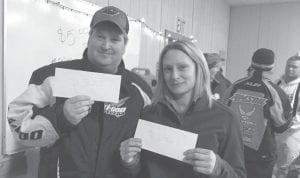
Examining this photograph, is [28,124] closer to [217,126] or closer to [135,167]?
[135,167]

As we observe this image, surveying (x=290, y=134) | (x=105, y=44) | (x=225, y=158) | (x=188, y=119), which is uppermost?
(x=105, y=44)

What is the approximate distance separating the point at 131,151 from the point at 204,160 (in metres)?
0.24

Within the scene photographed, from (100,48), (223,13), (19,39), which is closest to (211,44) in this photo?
(223,13)

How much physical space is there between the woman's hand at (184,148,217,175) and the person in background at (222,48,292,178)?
3.52 feet

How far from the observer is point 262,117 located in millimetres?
1870

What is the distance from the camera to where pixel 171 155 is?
0.95 metres

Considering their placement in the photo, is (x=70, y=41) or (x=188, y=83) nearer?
(x=188, y=83)

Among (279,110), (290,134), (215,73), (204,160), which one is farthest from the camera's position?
(215,73)

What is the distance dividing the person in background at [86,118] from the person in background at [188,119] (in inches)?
3.7

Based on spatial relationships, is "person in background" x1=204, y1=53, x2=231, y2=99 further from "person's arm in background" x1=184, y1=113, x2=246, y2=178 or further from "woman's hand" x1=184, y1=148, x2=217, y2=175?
"woman's hand" x1=184, y1=148, x2=217, y2=175

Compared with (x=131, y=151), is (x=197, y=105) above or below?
above

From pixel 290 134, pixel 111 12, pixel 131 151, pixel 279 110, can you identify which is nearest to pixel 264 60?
pixel 279 110

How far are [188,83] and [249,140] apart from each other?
41.6 inches

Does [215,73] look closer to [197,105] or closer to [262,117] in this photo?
[262,117]
